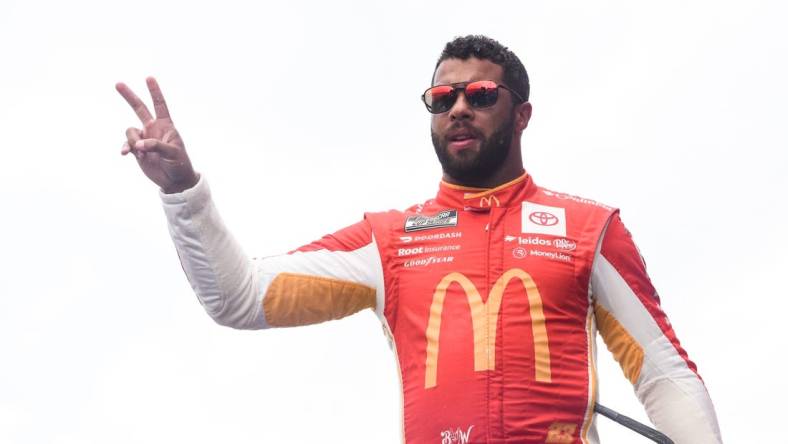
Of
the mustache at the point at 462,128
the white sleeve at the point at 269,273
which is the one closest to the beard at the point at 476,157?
the mustache at the point at 462,128

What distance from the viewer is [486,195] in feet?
29.7

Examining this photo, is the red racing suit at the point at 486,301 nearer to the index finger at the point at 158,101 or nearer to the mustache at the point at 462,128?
the mustache at the point at 462,128

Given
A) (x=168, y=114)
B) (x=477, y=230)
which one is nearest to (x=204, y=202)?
(x=168, y=114)

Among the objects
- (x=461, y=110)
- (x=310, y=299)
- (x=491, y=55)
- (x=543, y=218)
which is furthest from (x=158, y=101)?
(x=543, y=218)

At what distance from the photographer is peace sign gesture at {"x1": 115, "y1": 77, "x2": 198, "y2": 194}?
7832 mm

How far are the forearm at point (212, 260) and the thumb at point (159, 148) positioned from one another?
246mm

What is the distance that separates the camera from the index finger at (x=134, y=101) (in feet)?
26.4

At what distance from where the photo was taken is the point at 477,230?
28.8ft

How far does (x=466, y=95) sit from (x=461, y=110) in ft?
0.48

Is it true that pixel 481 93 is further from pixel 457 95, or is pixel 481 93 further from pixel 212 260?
pixel 212 260

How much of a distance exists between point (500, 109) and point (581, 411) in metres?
2.25

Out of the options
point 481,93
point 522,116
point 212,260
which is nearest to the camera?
point 212,260

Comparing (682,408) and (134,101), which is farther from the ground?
(134,101)

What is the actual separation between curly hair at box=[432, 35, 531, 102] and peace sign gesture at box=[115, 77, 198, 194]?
7.39 ft
